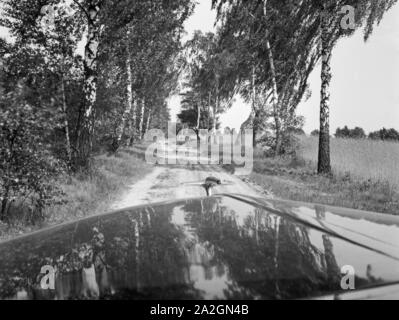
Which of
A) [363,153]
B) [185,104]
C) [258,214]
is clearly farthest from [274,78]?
[185,104]

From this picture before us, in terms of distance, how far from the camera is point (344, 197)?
9820 mm

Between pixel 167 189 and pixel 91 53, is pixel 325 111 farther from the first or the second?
pixel 91 53

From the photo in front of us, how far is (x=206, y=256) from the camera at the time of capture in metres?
1.48

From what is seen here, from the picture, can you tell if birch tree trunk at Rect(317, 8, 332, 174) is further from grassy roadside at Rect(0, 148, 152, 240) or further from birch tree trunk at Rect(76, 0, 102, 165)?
birch tree trunk at Rect(76, 0, 102, 165)

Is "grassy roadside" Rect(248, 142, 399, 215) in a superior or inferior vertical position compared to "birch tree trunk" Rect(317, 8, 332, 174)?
inferior

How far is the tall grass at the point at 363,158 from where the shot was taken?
515 inches

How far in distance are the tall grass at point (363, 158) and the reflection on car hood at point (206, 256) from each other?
10660 mm

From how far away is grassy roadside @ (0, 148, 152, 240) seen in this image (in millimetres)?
6060

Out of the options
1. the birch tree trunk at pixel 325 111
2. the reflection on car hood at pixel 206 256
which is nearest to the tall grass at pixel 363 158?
the birch tree trunk at pixel 325 111

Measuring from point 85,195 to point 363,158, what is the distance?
43.5ft

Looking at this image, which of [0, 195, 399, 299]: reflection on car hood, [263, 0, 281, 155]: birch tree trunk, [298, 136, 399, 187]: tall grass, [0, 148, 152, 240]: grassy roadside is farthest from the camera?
[263, 0, 281, 155]: birch tree trunk

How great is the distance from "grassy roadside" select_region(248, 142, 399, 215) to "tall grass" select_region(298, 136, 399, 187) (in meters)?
0.12

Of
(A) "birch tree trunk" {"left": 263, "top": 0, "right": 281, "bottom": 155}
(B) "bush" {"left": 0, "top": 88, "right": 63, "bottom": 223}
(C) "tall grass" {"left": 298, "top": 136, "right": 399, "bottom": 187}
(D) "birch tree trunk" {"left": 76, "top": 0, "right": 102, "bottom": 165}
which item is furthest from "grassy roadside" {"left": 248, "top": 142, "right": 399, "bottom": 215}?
(B) "bush" {"left": 0, "top": 88, "right": 63, "bottom": 223}

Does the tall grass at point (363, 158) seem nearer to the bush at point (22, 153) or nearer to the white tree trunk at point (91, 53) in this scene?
the white tree trunk at point (91, 53)
